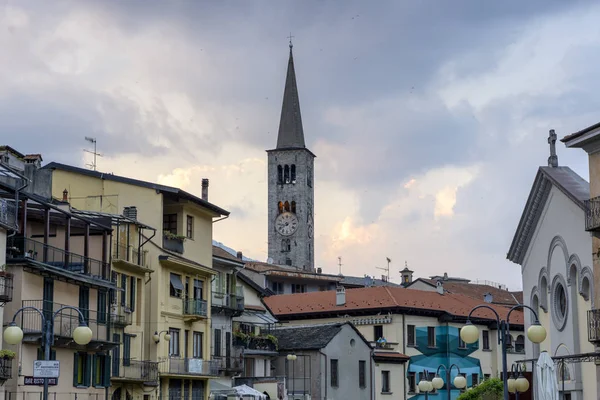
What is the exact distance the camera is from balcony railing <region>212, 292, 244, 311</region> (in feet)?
210

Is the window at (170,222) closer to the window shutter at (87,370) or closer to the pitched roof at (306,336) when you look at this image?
the window shutter at (87,370)

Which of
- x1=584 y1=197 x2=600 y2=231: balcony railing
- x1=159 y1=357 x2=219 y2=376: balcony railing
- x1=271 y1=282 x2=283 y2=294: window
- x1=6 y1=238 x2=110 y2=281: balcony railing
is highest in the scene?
x1=271 y1=282 x2=283 y2=294: window

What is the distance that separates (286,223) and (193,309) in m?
98.7

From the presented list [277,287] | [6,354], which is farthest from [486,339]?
[6,354]

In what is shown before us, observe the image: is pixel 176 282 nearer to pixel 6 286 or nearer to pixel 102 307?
pixel 102 307

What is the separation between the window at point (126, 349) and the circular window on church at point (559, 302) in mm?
19833

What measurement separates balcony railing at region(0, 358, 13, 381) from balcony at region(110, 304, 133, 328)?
31.2ft

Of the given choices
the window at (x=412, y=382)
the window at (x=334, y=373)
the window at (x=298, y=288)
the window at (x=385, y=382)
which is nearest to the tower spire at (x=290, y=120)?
the window at (x=298, y=288)

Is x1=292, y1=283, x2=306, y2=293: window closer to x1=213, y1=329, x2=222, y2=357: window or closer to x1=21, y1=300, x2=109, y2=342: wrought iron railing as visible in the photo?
x1=213, y1=329, x2=222, y2=357: window

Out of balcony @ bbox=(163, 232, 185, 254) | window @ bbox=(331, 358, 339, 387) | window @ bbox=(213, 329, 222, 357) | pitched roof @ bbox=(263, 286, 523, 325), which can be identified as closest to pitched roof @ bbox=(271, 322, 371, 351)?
window @ bbox=(331, 358, 339, 387)

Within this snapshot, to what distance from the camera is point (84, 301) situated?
156 ft

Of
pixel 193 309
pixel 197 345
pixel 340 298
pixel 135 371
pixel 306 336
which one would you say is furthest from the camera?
pixel 340 298

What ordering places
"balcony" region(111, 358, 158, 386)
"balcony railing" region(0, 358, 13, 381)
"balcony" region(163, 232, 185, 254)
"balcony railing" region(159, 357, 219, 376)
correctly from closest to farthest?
"balcony railing" region(0, 358, 13, 381), "balcony" region(111, 358, 158, 386), "balcony railing" region(159, 357, 219, 376), "balcony" region(163, 232, 185, 254)

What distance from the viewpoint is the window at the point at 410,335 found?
84.9 metres
